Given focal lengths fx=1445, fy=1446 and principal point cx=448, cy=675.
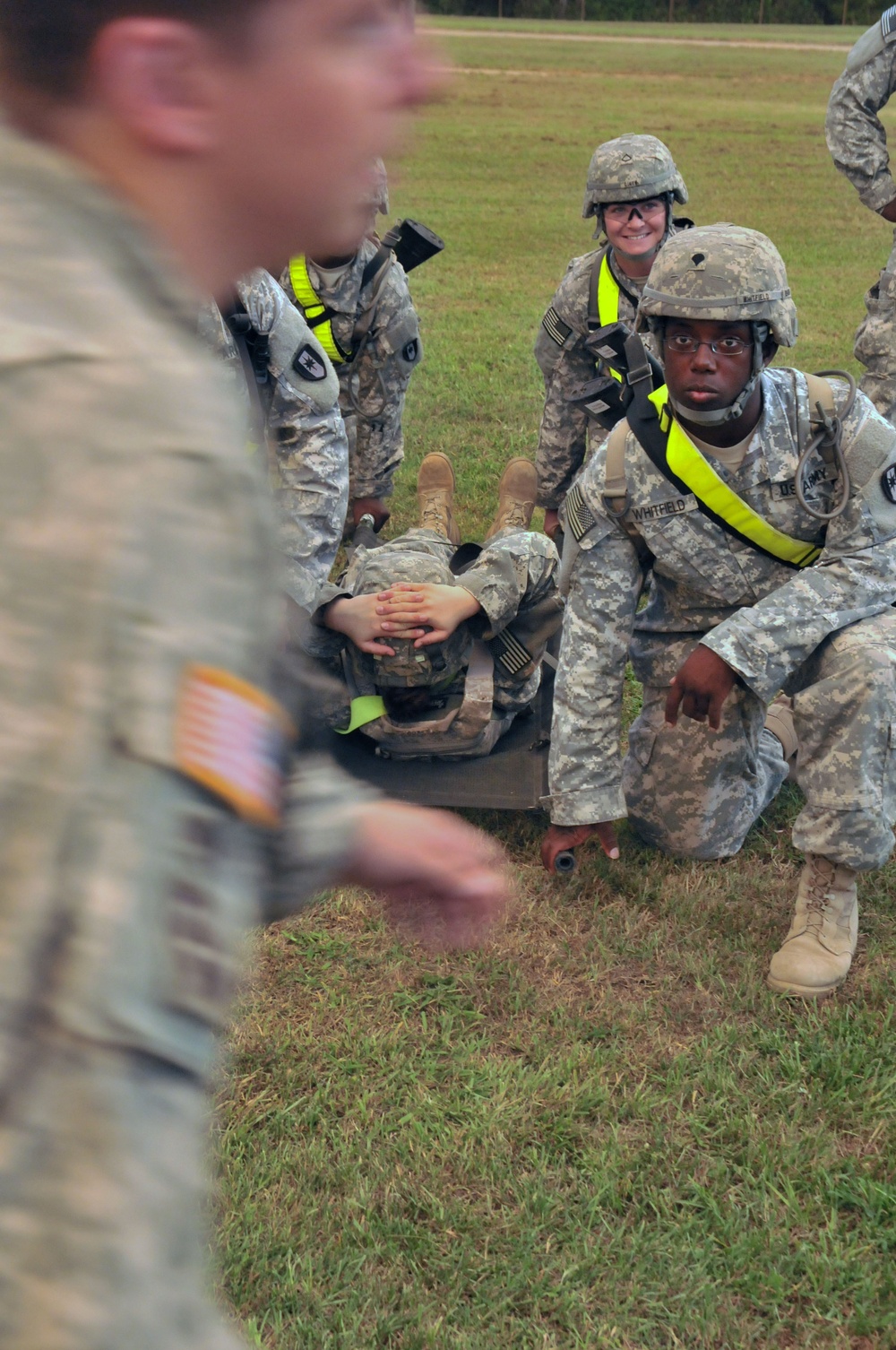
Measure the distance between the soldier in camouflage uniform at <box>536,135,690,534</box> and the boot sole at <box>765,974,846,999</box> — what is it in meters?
3.04

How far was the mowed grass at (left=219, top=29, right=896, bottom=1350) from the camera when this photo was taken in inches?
104

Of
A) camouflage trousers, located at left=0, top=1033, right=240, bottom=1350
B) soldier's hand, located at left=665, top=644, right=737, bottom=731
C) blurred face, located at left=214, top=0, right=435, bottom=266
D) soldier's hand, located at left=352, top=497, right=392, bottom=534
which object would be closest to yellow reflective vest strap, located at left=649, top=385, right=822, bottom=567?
soldier's hand, located at left=665, top=644, right=737, bottom=731

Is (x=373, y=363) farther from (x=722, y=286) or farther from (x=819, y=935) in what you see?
(x=819, y=935)

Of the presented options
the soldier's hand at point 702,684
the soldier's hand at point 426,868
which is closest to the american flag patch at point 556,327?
the soldier's hand at point 702,684

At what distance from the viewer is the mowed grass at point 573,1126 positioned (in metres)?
2.65

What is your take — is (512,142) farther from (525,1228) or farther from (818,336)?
(525,1228)

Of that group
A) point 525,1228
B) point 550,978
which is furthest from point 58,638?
point 550,978

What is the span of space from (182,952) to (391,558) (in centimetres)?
399

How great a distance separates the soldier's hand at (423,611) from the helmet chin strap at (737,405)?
957mm

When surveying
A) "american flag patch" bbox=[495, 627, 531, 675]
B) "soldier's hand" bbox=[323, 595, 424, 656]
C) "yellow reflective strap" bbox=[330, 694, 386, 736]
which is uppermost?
"soldier's hand" bbox=[323, 595, 424, 656]

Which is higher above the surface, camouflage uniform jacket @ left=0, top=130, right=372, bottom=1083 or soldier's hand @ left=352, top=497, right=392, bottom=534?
camouflage uniform jacket @ left=0, top=130, right=372, bottom=1083

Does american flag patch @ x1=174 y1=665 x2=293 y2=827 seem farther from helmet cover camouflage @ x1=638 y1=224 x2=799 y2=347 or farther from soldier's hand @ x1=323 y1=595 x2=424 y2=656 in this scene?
soldier's hand @ x1=323 y1=595 x2=424 y2=656

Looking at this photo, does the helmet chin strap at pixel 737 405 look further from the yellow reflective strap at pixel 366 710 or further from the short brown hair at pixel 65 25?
the short brown hair at pixel 65 25

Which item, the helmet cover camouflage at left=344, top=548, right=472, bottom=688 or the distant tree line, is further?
the distant tree line
